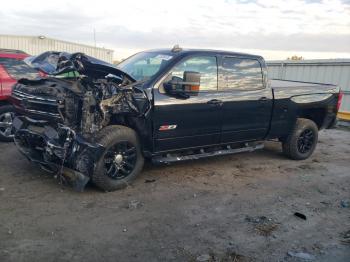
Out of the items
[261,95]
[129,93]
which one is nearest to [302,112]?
[261,95]

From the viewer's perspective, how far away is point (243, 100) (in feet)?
18.6

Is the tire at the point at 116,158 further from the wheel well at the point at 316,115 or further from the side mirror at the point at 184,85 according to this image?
the wheel well at the point at 316,115

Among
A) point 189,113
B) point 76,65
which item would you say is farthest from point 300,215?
point 76,65

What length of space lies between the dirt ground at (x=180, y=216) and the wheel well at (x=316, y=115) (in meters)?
1.39

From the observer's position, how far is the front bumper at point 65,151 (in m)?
4.34

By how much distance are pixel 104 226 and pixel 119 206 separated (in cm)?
53

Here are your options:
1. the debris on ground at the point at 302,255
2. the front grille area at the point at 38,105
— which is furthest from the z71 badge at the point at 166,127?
the debris on ground at the point at 302,255

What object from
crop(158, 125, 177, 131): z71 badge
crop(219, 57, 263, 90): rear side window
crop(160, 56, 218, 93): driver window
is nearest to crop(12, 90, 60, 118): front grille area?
crop(158, 125, 177, 131): z71 badge

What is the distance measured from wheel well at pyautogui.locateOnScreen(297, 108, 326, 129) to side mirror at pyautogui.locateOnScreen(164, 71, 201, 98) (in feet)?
10.0

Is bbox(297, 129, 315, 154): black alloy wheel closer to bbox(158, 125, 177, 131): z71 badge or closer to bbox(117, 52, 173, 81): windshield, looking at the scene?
bbox(158, 125, 177, 131): z71 badge

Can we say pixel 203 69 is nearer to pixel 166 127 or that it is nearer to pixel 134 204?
pixel 166 127

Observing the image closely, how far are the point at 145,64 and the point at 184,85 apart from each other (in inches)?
37.5

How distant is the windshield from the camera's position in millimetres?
Result: 5055

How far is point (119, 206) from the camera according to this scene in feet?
13.9
